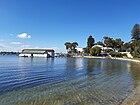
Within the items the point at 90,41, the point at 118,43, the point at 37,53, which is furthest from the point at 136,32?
the point at 37,53

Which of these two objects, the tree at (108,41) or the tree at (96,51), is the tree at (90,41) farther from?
the tree at (96,51)

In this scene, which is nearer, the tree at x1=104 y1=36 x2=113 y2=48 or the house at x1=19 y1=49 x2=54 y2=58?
the house at x1=19 y1=49 x2=54 y2=58

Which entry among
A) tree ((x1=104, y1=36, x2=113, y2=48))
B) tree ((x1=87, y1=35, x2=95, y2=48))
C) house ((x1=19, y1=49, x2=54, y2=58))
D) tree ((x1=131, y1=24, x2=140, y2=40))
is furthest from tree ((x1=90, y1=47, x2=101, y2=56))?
house ((x1=19, y1=49, x2=54, y2=58))

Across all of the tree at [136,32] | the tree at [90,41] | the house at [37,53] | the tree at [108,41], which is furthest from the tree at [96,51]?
the house at [37,53]

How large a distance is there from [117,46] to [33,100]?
532 feet

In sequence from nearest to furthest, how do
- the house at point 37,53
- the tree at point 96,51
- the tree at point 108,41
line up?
the house at point 37,53, the tree at point 96,51, the tree at point 108,41

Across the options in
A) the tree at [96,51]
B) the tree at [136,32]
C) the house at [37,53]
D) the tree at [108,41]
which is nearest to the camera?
the tree at [136,32]

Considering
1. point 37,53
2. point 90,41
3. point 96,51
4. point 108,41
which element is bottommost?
point 37,53

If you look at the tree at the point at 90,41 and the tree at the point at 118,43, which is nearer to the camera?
the tree at the point at 118,43

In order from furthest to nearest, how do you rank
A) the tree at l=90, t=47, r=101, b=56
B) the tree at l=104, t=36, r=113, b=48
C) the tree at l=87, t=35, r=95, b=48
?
the tree at l=87, t=35, r=95, b=48, the tree at l=104, t=36, r=113, b=48, the tree at l=90, t=47, r=101, b=56

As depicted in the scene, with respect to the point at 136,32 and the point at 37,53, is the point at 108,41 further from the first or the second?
the point at 37,53

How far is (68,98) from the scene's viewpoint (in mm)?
15023

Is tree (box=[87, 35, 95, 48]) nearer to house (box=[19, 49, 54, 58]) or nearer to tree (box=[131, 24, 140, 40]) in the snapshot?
house (box=[19, 49, 54, 58])

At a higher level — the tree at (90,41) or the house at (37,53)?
the tree at (90,41)
